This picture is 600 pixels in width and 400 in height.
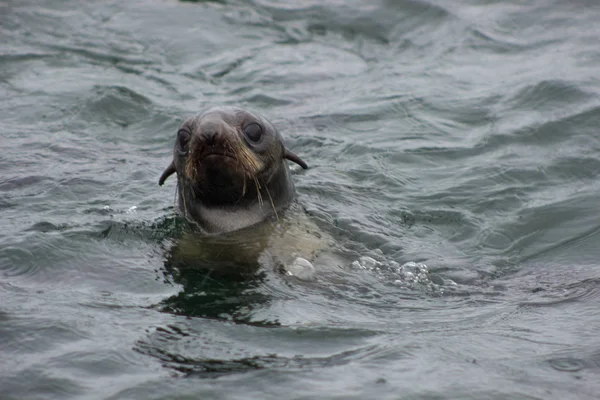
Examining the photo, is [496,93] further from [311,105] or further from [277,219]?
[277,219]

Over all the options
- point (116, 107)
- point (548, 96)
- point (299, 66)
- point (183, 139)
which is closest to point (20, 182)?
point (183, 139)

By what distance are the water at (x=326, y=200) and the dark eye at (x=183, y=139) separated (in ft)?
2.47

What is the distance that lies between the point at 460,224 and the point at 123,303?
3.38 metres

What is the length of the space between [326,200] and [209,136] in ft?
6.82

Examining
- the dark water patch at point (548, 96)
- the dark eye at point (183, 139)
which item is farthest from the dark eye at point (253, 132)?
the dark water patch at point (548, 96)

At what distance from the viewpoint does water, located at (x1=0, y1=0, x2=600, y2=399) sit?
506 cm

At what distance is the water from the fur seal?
34 cm

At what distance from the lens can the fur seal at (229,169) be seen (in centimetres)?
651

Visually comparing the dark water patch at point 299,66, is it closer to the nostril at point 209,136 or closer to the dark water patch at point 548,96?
the dark water patch at point 548,96

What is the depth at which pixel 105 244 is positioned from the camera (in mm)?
7078

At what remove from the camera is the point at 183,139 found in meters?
6.90

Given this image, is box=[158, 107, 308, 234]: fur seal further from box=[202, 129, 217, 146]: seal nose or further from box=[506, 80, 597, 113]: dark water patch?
box=[506, 80, 597, 113]: dark water patch

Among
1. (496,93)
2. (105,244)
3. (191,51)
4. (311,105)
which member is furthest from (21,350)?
(191,51)

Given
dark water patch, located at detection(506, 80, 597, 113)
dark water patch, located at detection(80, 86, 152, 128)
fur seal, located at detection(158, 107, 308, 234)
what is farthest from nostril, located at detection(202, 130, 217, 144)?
dark water patch, located at detection(506, 80, 597, 113)
